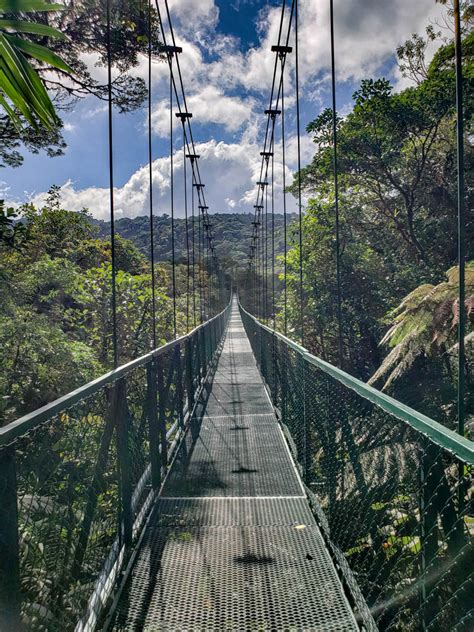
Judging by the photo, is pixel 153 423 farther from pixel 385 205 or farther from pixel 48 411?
pixel 385 205

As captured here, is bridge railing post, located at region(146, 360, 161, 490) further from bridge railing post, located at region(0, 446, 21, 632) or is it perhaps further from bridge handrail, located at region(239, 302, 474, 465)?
bridge railing post, located at region(0, 446, 21, 632)

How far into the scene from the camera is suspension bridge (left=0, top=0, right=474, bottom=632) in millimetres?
1091

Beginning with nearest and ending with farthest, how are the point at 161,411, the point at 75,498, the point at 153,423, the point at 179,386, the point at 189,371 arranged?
the point at 75,498
the point at 153,423
the point at 161,411
the point at 179,386
the point at 189,371

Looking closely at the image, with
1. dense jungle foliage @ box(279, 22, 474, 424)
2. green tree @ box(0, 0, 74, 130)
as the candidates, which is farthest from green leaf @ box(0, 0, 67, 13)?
dense jungle foliage @ box(279, 22, 474, 424)

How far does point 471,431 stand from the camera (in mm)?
3045

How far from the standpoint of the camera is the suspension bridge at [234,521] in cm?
109

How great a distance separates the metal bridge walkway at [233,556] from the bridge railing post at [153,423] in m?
0.12

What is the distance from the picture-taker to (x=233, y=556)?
185 centimetres

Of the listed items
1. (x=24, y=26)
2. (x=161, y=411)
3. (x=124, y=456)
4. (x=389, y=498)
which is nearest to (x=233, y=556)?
(x=124, y=456)

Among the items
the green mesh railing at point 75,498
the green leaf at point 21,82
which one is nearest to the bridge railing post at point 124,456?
the green mesh railing at point 75,498

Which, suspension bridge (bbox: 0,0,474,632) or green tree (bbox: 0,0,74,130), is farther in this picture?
green tree (bbox: 0,0,74,130)

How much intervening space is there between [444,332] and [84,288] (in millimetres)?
5159

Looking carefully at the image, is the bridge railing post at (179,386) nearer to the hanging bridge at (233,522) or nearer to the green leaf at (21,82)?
the hanging bridge at (233,522)

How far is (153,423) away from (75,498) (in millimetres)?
847
